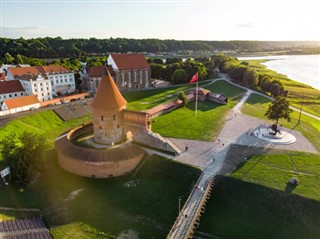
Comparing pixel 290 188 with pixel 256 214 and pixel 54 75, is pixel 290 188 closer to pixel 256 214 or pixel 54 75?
pixel 256 214

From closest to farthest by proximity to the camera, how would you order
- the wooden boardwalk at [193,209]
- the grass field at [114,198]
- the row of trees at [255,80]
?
the wooden boardwalk at [193,209]
the grass field at [114,198]
the row of trees at [255,80]

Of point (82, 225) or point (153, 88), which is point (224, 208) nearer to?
point (82, 225)

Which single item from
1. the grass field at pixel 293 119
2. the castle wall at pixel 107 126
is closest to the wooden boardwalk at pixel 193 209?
the castle wall at pixel 107 126

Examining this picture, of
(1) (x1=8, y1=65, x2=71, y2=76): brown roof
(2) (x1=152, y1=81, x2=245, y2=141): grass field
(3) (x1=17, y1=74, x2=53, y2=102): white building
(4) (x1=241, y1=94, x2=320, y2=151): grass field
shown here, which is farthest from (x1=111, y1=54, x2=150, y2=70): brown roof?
(4) (x1=241, y1=94, x2=320, y2=151): grass field

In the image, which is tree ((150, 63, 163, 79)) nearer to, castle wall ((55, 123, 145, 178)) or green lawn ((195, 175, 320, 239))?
castle wall ((55, 123, 145, 178))

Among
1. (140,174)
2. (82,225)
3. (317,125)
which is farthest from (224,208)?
(317,125)

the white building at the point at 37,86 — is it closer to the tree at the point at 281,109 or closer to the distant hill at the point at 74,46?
the tree at the point at 281,109

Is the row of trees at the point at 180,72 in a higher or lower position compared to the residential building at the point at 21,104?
higher
